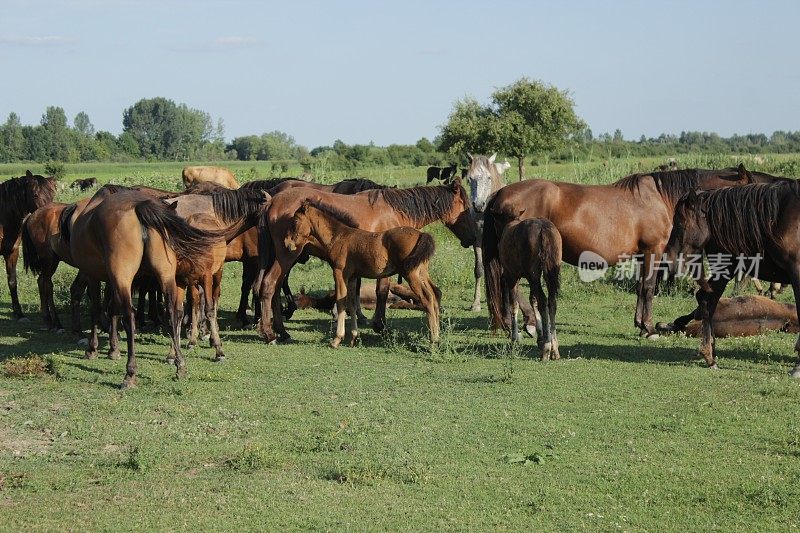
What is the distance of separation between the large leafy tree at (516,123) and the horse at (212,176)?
16799mm

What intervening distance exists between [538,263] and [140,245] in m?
4.22

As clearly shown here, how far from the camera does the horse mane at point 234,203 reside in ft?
40.8

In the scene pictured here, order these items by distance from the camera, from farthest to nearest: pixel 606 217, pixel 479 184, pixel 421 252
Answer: pixel 479 184 → pixel 606 217 → pixel 421 252

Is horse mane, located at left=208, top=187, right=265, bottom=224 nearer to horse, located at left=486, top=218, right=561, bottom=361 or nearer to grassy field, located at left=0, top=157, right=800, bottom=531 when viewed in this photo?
grassy field, located at left=0, top=157, right=800, bottom=531

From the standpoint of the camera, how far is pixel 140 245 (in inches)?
375

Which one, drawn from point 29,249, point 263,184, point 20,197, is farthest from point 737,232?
point 20,197

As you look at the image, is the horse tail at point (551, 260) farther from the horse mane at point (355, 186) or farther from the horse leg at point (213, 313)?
the horse mane at point (355, 186)

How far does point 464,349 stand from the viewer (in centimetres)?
1112

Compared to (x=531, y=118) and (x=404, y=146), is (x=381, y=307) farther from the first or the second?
(x=404, y=146)

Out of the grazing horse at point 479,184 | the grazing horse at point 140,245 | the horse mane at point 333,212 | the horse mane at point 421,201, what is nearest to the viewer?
the grazing horse at point 140,245

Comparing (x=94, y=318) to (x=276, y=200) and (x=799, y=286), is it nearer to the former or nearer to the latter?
(x=276, y=200)

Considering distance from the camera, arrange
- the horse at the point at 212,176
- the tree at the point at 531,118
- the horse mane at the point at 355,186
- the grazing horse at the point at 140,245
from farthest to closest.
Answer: the tree at the point at 531,118, the horse at the point at 212,176, the horse mane at the point at 355,186, the grazing horse at the point at 140,245

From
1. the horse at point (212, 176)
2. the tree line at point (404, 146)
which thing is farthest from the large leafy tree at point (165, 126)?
the horse at point (212, 176)

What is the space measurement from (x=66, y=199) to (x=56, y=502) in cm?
2742
